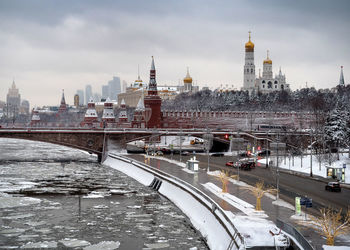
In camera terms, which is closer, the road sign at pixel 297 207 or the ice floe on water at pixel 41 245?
the ice floe on water at pixel 41 245

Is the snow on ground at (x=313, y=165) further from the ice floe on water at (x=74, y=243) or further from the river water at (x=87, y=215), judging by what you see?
Answer: the ice floe on water at (x=74, y=243)

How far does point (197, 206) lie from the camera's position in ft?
93.1

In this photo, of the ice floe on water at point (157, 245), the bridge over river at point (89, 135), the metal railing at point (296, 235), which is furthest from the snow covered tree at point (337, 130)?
the metal railing at point (296, 235)

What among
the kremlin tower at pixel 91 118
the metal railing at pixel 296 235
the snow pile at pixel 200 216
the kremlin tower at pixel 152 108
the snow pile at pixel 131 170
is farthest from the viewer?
the kremlin tower at pixel 91 118

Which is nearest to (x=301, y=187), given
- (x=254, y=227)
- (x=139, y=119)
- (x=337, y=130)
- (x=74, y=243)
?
(x=254, y=227)

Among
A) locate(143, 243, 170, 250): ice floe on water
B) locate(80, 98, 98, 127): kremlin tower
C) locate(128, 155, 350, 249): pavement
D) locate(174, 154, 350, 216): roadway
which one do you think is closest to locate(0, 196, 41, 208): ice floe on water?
locate(128, 155, 350, 249): pavement

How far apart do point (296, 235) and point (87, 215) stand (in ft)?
50.5

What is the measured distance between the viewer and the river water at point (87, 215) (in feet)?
76.8

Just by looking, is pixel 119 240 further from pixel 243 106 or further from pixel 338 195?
pixel 243 106

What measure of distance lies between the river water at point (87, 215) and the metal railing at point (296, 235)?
4653 millimetres

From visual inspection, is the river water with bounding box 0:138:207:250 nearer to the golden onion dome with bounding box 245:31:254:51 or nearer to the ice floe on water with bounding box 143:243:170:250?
the ice floe on water with bounding box 143:243:170:250

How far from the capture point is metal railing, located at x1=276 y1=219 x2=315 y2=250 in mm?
16800

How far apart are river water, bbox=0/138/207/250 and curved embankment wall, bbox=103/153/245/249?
574 millimetres

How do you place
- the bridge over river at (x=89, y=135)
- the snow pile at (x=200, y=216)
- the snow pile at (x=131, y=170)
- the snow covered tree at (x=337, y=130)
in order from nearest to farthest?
the snow pile at (x=200, y=216) → the snow pile at (x=131, y=170) → the snow covered tree at (x=337, y=130) → the bridge over river at (x=89, y=135)
